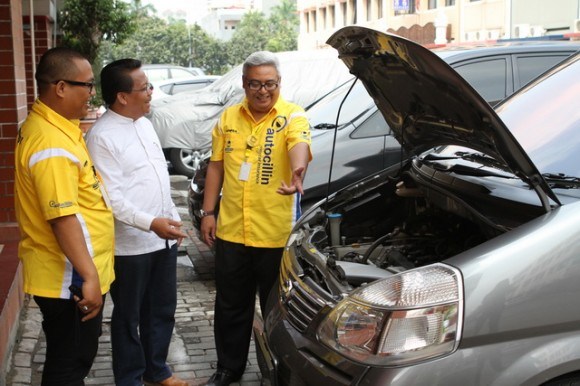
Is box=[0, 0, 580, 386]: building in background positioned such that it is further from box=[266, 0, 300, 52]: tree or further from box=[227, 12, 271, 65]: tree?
box=[266, 0, 300, 52]: tree

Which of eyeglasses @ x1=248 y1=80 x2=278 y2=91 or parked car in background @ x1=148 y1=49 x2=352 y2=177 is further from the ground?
eyeglasses @ x1=248 y1=80 x2=278 y2=91

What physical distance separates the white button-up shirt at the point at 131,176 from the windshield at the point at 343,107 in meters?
2.74

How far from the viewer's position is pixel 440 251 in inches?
144

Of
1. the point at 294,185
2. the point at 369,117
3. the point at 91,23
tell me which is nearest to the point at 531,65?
the point at 369,117

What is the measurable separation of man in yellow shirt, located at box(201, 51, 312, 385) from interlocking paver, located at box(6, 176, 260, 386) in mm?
372

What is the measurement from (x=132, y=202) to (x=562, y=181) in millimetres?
2018

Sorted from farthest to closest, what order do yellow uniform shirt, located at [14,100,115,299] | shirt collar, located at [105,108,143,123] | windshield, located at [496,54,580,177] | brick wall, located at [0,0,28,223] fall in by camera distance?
1. brick wall, located at [0,0,28,223]
2. shirt collar, located at [105,108,143,123]
3. windshield, located at [496,54,580,177]
4. yellow uniform shirt, located at [14,100,115,299]

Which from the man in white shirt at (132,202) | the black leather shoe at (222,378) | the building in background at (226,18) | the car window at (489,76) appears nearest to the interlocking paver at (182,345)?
the black leather shoe at (222,378)

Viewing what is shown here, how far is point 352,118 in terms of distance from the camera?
6598 mm

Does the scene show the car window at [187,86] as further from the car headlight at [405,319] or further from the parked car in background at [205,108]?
the car headlight at [405,319]

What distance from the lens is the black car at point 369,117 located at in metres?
6.25

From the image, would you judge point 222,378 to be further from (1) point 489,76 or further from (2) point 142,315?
(1) point 489,76

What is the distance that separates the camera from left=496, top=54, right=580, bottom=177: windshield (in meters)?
3.31

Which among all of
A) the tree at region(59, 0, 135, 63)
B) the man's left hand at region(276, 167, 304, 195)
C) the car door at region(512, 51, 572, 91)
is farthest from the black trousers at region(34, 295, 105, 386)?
the tree at region(59, 0, 135, 63)
